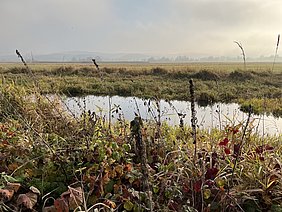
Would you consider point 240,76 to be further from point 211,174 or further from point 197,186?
point 197,186

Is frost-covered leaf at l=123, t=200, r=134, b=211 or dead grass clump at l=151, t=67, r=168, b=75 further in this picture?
dead grass clump at l=151, t=67, r=168, b=75

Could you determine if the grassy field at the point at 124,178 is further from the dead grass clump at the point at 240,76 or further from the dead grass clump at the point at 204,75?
the dead grass clump at the point at 240,76

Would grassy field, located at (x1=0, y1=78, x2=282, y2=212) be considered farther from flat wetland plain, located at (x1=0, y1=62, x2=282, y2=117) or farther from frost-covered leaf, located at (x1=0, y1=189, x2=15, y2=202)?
flat wetland plain, located at (x1=0, y1=62, x2=282, y2=117)

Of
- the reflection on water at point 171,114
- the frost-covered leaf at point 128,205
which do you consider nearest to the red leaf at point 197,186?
the frost-covered leaf at point 128,205

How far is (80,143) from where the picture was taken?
3.34m

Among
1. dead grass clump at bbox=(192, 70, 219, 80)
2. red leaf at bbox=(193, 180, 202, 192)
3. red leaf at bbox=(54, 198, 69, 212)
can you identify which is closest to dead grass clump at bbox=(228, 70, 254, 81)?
dead grass clump at bbox=(192, 70, 219, 80)

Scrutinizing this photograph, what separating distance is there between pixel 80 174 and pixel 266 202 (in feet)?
5.06

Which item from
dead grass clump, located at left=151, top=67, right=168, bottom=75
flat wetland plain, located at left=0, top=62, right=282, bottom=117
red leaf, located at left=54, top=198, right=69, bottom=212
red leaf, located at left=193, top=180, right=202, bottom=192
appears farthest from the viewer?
dead grass clump, located at left=151, top=67, right=168, bottom=75

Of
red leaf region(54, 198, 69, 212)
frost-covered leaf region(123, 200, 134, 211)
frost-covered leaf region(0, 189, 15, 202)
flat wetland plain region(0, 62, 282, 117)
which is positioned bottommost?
flat wetland plain region(0, 62, 282, 117)

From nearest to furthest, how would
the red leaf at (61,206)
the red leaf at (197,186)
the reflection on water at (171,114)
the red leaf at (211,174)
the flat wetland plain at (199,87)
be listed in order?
the red leaf at (61,206)
the red leaf at (197,186)
the red leaf at (211,174)
the reflection on water at (171,114)
the flat wetland plain at (199,87)

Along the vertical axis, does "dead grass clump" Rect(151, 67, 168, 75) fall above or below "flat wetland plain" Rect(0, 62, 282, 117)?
above

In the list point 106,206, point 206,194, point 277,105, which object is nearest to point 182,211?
point 206,194

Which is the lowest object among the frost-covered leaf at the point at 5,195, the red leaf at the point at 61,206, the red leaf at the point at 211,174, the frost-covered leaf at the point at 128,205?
the frost-covered leaf at the point at 128,205

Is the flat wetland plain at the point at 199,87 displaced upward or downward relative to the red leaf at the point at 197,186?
downward
